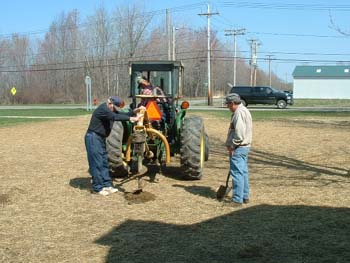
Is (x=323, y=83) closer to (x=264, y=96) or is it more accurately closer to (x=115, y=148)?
(x=264, y=96)

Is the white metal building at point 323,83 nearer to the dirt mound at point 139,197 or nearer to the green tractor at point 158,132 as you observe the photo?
the green tractor at point 158,132

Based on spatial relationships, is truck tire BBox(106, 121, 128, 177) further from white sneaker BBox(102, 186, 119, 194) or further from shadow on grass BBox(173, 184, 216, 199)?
shadow on grass BBox(173, 184, 216, 199)

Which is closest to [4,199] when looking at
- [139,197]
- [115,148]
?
[115,148]

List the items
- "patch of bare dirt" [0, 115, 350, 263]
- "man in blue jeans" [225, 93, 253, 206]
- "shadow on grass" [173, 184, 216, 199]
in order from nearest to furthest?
"patch of bare dirt" [0, 115, 350, 263], "man in blue jeans" [225, 93, 253, 206], "shadow on grass" [173, 184, 216, 199]

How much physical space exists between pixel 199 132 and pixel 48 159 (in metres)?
4.90

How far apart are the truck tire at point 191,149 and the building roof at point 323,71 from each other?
7978 centimetres

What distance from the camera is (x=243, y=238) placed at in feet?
18.1

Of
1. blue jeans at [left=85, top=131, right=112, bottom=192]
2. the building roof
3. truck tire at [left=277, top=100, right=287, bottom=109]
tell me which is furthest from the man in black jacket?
the building roof

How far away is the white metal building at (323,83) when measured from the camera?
271ft

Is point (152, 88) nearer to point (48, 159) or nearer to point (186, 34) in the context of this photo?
point (48, 159)

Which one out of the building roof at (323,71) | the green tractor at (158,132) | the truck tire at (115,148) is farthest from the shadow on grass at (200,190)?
the building roof at (323,71)

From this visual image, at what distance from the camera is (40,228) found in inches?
238

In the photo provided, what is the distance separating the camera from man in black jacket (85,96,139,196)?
7.73 m

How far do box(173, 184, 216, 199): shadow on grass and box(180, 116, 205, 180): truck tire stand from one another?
28cm
